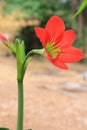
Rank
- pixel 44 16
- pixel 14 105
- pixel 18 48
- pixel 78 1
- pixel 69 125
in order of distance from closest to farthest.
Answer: pixel 18 48
pixel 69 125
pixel 14 105
pixel 44 16
pixel 78 1

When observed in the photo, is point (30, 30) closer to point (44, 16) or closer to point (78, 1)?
point (44, 16)

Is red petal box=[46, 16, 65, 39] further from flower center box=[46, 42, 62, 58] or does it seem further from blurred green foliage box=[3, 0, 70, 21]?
blurred green foliage box=[3, 0, 70, 21]

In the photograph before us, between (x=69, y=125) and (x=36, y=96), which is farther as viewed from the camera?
(x=36, y=96)

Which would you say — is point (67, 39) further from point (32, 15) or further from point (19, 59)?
point (32, 15)

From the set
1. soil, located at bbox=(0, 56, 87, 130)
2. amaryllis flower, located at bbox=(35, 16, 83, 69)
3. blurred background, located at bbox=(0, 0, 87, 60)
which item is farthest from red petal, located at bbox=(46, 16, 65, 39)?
blurred background, located at bbox=(0, 0, 87, 60)

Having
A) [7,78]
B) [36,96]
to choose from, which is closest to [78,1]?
[7,78]

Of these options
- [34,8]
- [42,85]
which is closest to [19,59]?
[42,85]

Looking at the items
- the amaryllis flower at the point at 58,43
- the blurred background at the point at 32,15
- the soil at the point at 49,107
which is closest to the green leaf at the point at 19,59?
→ the amaryllis flower at the point at 58,43
